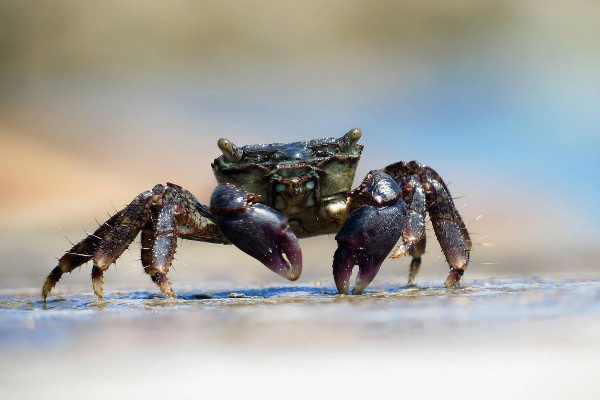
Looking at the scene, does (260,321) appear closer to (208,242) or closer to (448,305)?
(448,305)

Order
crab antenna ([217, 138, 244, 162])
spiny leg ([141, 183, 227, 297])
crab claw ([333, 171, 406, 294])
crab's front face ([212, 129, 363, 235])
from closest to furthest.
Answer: crab claw ([333, 171, 406, 294]) < spiny leg ([141, 183, 227, 297]) < crab's front face ([212, 129, 363, 235]) < crab antenna ([217, 138, 244, 162])

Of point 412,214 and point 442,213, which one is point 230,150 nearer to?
point 412,214

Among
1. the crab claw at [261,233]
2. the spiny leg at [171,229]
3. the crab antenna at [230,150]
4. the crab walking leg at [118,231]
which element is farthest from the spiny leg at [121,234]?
the crab claw at [261,233]

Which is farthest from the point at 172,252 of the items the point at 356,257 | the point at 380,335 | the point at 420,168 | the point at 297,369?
the point at 297,369

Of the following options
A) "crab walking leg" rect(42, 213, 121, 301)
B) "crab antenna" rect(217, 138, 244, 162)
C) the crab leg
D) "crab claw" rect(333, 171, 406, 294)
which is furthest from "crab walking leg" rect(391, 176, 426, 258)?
"crab walking leg" rect(42, 213, 121, 301)

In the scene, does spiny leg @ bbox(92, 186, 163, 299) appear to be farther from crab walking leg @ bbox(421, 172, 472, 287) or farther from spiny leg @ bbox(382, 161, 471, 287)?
crab walking leg @ bbox(421, 172, 472, 287)
